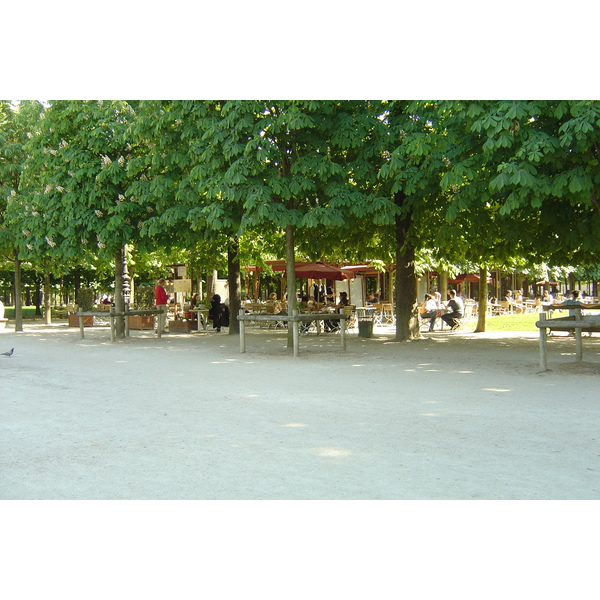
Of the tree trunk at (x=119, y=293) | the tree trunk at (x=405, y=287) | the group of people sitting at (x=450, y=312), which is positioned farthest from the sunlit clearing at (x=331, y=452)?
the group of people sitting at (x=450, y=312)

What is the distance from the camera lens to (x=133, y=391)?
10.8 metres

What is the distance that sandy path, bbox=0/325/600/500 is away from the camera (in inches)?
214

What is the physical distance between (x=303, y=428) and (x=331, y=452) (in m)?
1.22

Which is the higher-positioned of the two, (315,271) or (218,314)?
(315,271)

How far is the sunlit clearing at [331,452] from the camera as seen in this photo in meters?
6.41

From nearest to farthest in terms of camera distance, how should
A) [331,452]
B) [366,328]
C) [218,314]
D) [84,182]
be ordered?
[331,452] → [84,182] → [366,328] → [218,314]

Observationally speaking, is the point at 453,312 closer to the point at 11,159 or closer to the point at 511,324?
the point at 511,324

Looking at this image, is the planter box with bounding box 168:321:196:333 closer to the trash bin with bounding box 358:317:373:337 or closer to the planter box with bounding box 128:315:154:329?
the planter box with bounding box 128:315:154:329

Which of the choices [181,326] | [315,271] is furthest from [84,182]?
[315,271]

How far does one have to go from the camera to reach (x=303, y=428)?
303 inches

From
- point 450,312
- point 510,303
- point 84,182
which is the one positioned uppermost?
point 84,182

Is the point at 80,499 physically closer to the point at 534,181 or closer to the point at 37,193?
the point at 534,181

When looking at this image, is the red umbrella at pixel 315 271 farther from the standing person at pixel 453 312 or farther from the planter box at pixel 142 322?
the planter box at pixel 142 322

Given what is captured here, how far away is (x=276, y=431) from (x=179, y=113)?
1031 cm
